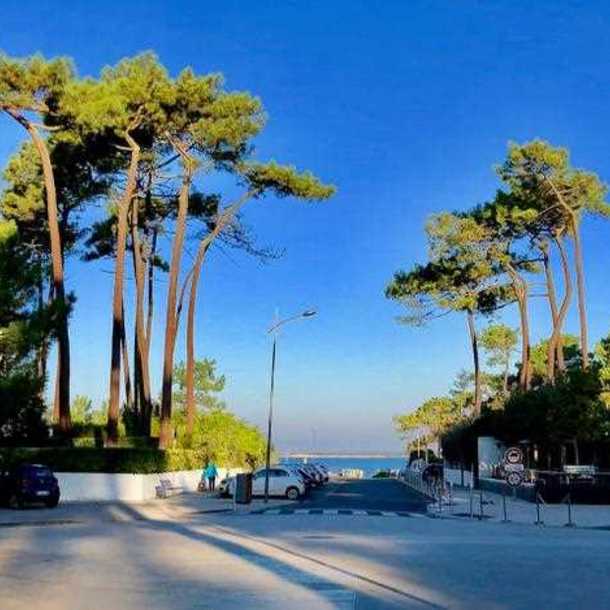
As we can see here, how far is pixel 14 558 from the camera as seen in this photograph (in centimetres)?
1611

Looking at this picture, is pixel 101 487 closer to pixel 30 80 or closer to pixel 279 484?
pixel 279 484

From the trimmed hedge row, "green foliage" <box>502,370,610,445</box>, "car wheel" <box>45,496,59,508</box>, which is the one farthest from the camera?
"green foliage" <box>502,370,610,445</box>

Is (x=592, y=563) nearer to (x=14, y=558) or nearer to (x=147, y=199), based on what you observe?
(x=14, y=558)

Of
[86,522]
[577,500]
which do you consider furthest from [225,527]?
[577,500]

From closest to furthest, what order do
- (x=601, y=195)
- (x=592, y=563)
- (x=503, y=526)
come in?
(x=592, y=563)
(x=503, y=526)
(x=601, y=195)

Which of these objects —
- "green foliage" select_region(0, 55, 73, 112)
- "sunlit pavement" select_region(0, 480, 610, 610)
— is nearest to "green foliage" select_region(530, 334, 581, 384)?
"green foliage" select_region(0, 55, 73, 112)

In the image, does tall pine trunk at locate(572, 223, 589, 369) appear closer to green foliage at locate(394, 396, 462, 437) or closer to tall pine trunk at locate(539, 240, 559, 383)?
tall pine trunk at locate(539, 240, 559, 383)

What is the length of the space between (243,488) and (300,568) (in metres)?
22.4

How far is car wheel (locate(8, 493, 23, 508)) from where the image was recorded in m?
33.2

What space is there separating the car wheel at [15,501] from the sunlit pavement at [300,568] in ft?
30.7

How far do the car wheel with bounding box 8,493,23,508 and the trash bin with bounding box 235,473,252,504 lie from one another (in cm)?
777

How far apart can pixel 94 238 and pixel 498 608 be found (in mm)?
45645

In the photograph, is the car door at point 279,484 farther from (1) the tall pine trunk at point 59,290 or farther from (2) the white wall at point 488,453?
(2) the white wall at point 488,453

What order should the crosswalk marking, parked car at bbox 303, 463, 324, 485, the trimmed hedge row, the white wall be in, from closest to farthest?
the crosswalk marking → the trimmed hedge row → the white wall → parked car at bbox 303, 463, 324, 485
